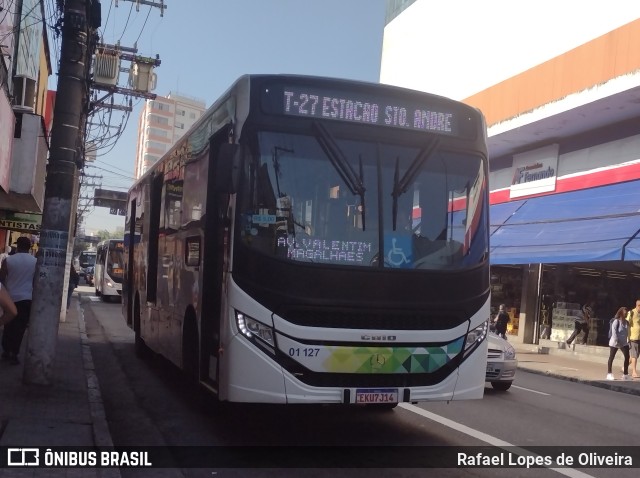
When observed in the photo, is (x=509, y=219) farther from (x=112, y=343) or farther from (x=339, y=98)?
(x=339, y=98)

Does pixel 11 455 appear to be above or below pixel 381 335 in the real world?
below

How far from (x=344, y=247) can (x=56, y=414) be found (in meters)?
3.61

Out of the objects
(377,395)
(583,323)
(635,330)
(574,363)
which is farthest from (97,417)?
(583,323)

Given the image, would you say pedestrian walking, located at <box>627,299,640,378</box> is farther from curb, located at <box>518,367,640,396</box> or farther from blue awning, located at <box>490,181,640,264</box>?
curb, located at <box>518,367,640,396</box>

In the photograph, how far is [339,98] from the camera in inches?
268

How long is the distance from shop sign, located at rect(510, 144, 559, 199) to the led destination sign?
1840cm

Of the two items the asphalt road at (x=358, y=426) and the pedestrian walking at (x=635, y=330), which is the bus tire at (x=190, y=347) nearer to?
the asphalt road at (x=358, y=426)

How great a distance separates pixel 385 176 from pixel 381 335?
4.87ft

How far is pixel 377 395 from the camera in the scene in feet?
21.1

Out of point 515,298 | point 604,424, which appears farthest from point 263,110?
point 515,298

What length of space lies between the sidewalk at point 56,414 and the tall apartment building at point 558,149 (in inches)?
533

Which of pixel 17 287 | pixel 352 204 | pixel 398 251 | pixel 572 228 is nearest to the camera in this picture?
pixel 352 204

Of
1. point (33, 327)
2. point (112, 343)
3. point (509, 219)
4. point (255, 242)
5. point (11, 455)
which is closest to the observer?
point (11, 455)

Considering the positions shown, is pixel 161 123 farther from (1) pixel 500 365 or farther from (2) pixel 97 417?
(2) pixel 97 417
